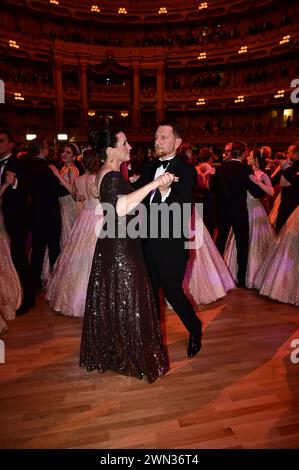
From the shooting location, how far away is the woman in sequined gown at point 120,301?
7.22ft

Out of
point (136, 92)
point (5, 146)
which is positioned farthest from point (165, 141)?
point (136, 92)

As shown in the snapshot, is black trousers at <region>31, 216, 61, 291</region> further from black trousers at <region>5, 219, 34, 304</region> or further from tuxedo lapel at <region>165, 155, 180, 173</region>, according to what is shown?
tuxedo lapel at <region>165, 155, 180, 173</region>

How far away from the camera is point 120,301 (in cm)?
230

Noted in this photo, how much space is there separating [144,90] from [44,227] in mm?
21223

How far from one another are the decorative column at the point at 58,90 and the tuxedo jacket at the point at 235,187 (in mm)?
18348

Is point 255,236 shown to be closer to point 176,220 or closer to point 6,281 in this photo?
point 176,220

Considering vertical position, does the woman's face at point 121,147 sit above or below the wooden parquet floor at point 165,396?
above

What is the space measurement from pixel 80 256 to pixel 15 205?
32.9 inches

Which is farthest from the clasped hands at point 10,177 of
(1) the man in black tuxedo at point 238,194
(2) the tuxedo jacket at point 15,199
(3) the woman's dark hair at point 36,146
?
(1) the man in black tuxedo at point 238,194

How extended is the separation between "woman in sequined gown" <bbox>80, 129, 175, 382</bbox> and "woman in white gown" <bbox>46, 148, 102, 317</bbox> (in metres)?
1.15

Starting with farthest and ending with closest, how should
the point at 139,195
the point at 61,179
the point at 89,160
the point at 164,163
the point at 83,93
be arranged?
1. the point at 83,93
2. the point at 61,179
3. the point at 89,160
4. the point at 164,163
5. the point at 139,195

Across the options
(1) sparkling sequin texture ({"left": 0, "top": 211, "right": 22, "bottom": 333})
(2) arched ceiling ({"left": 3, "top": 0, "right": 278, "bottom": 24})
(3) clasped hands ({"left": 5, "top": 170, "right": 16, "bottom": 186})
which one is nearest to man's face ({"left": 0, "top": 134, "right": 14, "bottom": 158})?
(3) clasped hands ({"left": 5, "top": 170, "right": 16, "bottom": 186})

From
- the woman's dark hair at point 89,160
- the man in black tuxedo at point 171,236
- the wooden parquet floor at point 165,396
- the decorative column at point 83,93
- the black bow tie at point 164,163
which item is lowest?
the wooden parquet floor at point 165,396

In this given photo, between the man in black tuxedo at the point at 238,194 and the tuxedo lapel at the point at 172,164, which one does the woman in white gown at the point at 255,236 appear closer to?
the man in black tuxedo at the point at 238,194
